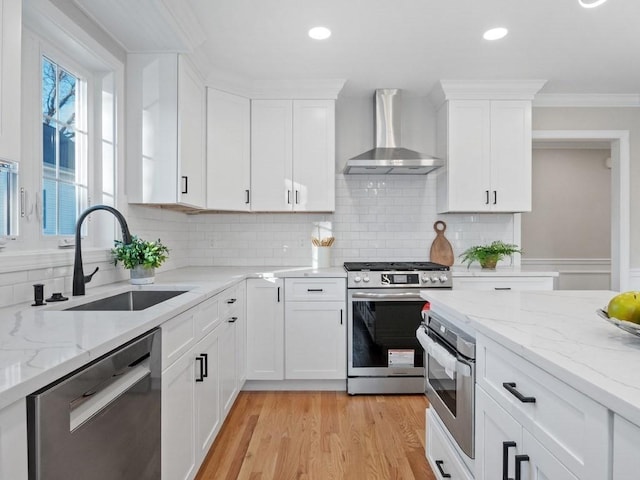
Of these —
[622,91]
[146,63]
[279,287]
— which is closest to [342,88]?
[146,63]

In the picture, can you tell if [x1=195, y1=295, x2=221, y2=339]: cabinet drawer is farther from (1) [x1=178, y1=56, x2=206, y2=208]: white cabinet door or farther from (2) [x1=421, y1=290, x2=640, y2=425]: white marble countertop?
(2) [x1=421, y1=290, x2=640, y2=425]: white marble countertop

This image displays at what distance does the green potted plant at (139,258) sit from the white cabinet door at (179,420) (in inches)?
28.8

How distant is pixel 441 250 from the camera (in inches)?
146

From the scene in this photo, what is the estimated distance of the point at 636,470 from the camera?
65cm

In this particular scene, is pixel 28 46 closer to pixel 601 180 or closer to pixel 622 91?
pixel 622 91

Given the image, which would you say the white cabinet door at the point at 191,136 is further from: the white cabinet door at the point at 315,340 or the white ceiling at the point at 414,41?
the white cabinet door at the point at 315,340

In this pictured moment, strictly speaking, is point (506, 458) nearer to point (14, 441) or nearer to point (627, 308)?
point (627, 308)

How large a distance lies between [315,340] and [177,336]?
5.29 ft

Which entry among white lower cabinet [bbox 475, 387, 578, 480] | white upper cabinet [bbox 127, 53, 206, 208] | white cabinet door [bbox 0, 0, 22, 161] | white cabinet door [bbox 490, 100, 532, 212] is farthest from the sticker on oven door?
white cabinet door [bbox 0, 0, 22, 161]

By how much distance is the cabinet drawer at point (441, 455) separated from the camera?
5.04ft

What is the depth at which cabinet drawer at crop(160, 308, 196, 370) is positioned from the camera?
148cm

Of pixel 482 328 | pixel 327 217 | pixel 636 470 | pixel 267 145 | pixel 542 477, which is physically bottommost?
pixel 542 477

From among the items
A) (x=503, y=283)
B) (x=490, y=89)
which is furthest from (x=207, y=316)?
(x=490, y=89)

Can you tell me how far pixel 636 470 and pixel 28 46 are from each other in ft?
8.46
